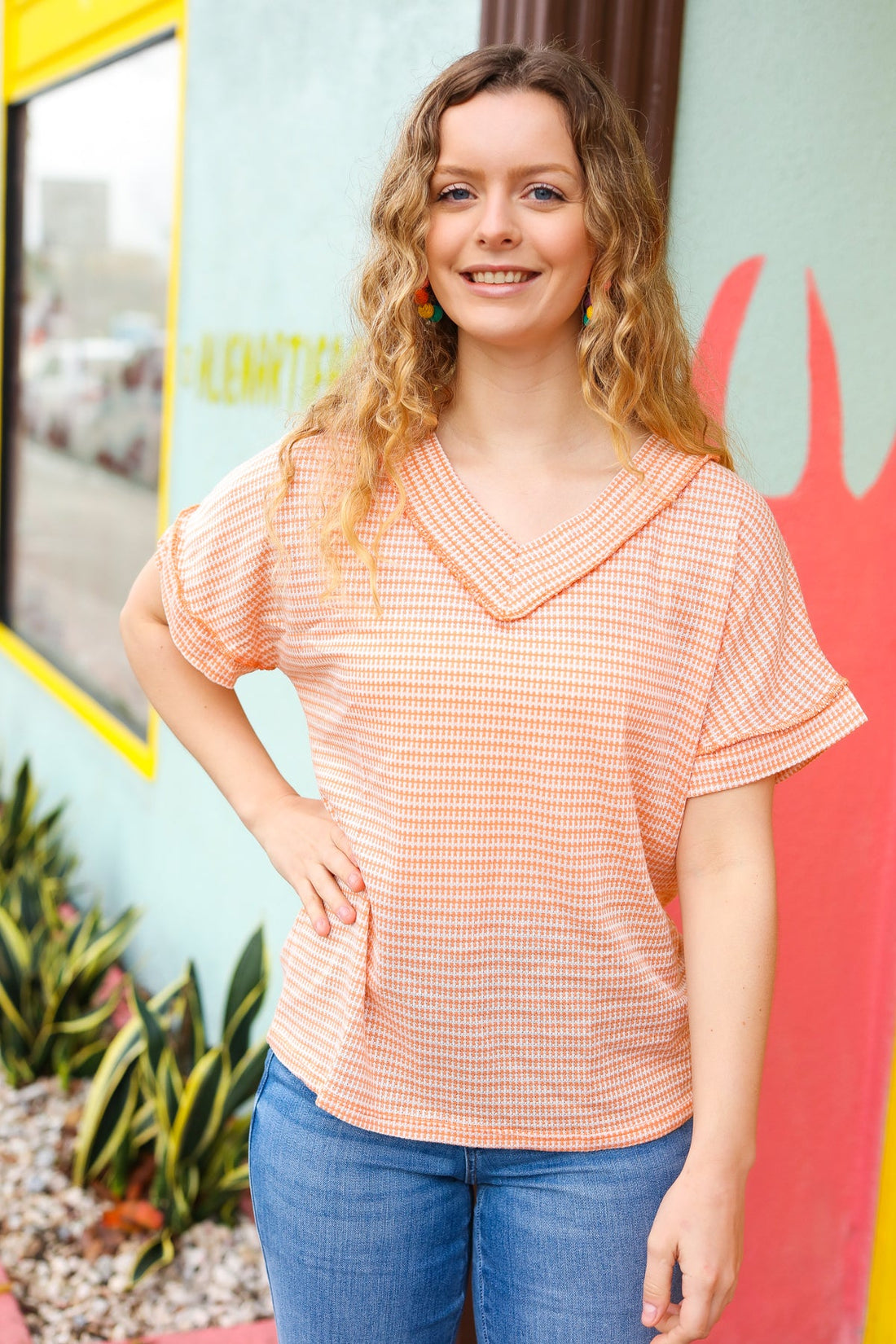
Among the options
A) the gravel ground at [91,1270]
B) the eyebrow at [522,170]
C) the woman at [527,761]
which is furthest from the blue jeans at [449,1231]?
the gravel ground at [91,1270]

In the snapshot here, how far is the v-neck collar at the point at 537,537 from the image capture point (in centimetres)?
145

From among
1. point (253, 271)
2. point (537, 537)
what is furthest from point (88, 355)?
point (537, 537)

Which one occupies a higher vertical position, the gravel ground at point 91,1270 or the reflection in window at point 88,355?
the reflection in window at point 88,355

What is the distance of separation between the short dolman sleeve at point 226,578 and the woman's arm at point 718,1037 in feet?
1.86

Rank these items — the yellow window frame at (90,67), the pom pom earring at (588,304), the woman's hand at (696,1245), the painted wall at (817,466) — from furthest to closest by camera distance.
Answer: the yellow window frame at (90,67) < the painted wall at (817,466) < the pom pom earring at (588,304) < the woman's hand at (696,1245)

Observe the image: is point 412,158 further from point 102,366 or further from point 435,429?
point 102,366

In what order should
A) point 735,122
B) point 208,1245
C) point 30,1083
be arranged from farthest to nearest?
1. point 30,1083
2. point 208,1245
3. point 735,122

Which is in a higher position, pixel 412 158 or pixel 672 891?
pixel 412 158

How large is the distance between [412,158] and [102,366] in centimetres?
340

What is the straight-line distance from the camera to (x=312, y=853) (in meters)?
1.66

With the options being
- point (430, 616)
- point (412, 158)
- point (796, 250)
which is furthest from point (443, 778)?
point (796, 250)

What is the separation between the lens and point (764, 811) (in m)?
1.50

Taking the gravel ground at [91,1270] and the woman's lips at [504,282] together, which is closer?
the woman's lips at [504,282]

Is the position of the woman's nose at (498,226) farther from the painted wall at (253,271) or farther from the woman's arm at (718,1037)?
the painted wall at (253,271)
